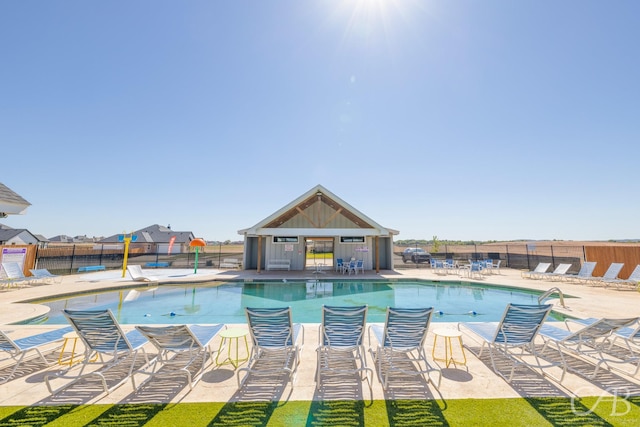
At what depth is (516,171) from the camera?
1806 centimetres

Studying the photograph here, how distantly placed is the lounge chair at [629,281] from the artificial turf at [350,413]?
11536 mm

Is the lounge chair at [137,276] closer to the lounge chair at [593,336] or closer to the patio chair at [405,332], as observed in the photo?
the patio chair at [405,332]

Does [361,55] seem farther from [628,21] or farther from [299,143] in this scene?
[628,21]

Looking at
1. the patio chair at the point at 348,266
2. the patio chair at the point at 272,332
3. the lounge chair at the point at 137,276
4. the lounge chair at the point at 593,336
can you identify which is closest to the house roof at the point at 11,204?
the patio chair at the point at 272,332

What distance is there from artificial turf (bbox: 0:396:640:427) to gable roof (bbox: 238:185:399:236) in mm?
12350

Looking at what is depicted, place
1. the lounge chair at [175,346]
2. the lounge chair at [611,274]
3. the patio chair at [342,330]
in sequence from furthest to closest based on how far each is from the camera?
1. the lounge chair at [611,274]
2. the patio chair at [342,330]
3. the lounge chair at [175,346]

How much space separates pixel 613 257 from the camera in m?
12.9

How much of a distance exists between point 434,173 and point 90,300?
2039cm

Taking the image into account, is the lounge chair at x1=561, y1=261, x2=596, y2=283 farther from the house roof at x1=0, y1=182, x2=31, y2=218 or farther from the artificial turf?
the house roof at x1=0, y1=182, x2=31, y2=218

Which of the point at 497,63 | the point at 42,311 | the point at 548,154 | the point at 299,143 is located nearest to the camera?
the point at 42,311

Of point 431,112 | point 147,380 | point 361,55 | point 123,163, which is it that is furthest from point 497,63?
point 123,163

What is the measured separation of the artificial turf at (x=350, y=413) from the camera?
2646mm

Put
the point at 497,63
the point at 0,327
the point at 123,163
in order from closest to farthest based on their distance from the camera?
1. the point at 0,327
2. the point at 497,63
3. the point at 123,163

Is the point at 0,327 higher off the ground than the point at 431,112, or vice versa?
the point at 431,112
